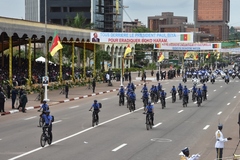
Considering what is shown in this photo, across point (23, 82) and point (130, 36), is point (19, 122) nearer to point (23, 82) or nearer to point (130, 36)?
point (23, 82)

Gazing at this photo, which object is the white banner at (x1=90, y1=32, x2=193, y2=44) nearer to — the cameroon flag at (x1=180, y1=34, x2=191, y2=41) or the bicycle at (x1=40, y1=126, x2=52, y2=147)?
the cameroon flag at (x1=180, y1=34, x2=191, y2=41)

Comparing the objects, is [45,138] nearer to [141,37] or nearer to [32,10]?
[141,37]

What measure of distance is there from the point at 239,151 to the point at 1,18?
2747 cm

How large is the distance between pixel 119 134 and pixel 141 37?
1393 inches

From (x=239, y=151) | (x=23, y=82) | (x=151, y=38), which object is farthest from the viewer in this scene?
(x=151, y=38)

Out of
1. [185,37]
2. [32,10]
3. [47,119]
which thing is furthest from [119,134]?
[32,10]

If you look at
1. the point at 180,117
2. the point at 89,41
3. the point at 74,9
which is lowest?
the point at 180,117

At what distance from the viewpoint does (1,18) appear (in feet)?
138

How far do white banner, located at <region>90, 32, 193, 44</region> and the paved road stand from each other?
2128 cm

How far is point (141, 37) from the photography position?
191 feet

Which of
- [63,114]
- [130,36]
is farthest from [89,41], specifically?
[63,114]

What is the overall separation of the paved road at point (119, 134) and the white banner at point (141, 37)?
69.8 feet

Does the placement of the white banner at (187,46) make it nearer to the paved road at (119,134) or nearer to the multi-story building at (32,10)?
the paved road at (119,134)

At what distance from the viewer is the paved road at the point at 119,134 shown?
1869cm
